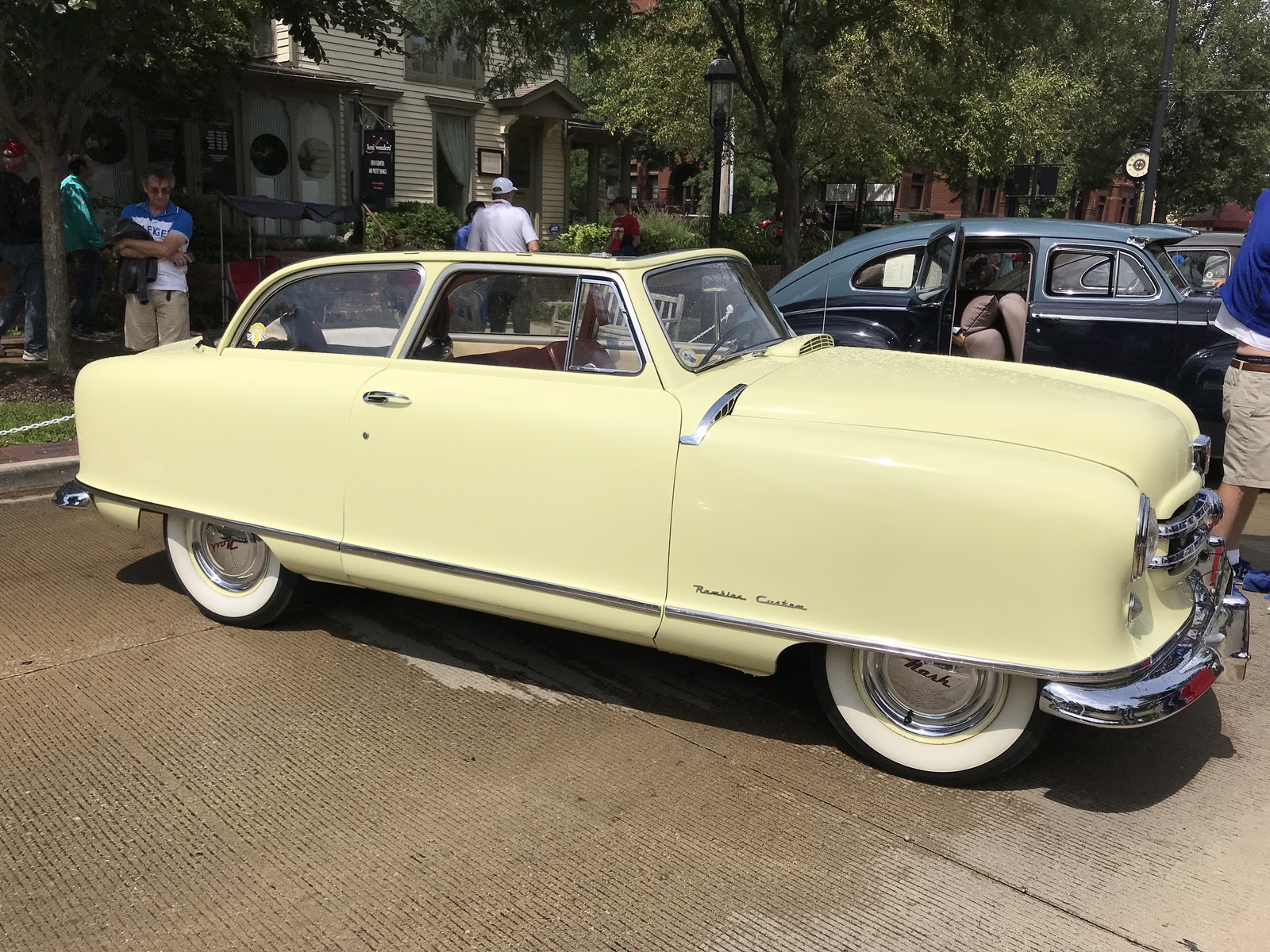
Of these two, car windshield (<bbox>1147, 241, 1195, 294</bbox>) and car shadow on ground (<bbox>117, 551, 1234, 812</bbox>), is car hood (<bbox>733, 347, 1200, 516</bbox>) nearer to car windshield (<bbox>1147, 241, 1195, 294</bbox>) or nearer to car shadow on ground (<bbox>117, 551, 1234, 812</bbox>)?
car shadow on ground (<bbox>117, 551, 1234, 812</bbox>)

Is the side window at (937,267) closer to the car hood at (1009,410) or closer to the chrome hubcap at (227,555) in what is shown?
the car hood at (1009,410)

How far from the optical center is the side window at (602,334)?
3.57 m

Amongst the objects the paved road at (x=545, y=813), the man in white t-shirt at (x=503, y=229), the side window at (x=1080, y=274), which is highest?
the man in white t-shirt at (x=503, y=229)

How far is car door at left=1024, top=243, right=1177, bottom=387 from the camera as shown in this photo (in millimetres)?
7004

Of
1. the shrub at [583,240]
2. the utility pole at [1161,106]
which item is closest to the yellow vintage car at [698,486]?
the shrub at [583,240]

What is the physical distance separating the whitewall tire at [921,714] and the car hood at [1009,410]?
734 millimetres

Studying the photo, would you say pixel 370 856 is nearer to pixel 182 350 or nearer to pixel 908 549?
pixel 908 549

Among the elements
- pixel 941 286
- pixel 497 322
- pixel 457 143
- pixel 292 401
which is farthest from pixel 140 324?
pixel 457 143

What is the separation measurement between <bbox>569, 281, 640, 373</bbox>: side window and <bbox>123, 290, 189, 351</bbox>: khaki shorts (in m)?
5.33

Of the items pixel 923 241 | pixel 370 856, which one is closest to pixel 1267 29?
pixel 923 241

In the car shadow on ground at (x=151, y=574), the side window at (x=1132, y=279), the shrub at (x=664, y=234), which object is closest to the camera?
the car shadow on ground at (x=151, y=574)

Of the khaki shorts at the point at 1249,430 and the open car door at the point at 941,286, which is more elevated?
the open car door at the point at 941,286

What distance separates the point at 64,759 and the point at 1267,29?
3864cm

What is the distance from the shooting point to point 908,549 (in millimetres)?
2963
